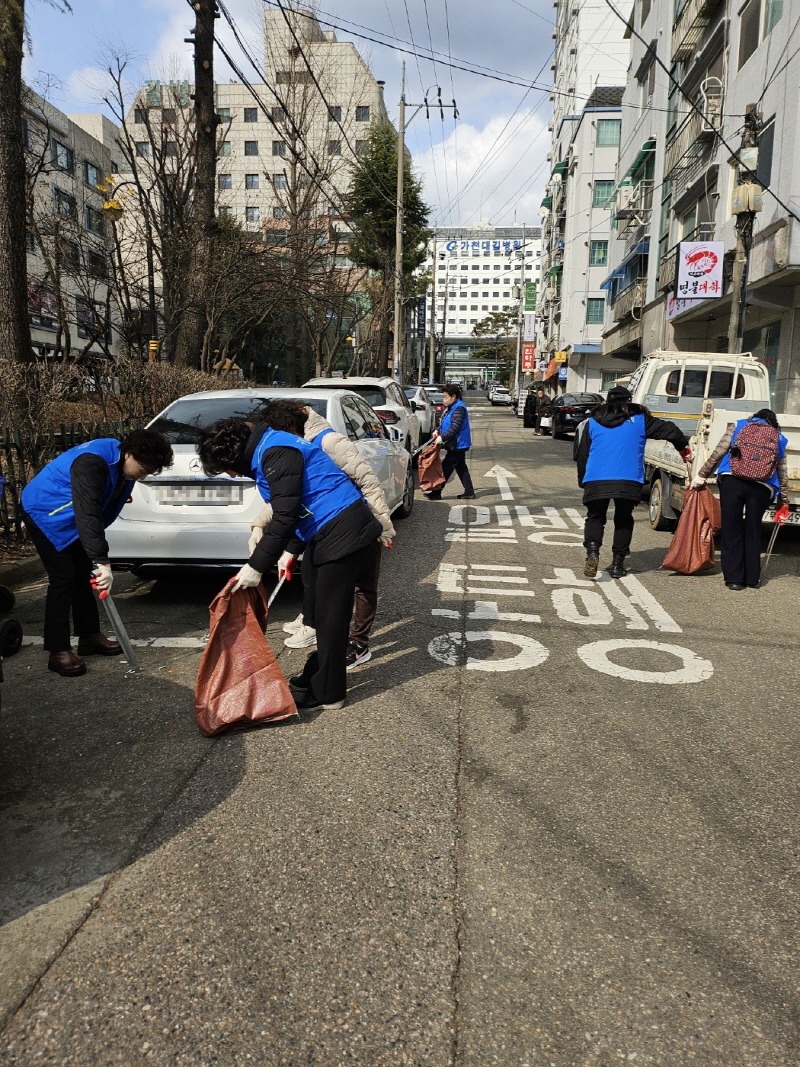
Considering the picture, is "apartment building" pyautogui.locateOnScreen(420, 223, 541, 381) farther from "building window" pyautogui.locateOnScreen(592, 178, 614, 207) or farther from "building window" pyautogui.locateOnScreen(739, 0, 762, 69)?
"building window" pyautogui.locateOnScreen(739, 0, 762, 69)

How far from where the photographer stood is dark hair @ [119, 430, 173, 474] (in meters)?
4.48

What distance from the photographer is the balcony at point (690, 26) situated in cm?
2258

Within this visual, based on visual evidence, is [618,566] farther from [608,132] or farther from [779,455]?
[608,132]

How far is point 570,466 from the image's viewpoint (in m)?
17.3

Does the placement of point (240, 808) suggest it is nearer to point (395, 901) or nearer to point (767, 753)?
point (395, 901)

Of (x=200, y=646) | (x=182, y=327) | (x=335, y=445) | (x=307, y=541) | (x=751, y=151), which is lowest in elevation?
(x=200, y=646)

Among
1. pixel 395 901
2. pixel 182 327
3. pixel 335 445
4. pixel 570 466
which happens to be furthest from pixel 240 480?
pixel 570 466

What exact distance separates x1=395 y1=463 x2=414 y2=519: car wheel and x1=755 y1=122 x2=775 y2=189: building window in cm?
1241

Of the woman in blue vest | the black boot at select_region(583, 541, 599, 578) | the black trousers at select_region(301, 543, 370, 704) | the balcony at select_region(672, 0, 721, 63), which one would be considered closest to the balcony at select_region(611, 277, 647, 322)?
the balcony at select_region(672, 0, 721, 63)

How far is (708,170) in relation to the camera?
22516mm

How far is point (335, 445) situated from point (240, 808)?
188 centimetres

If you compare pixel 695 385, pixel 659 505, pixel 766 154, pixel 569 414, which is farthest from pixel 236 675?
pixel 569 414

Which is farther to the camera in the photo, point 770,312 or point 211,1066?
point 770,312

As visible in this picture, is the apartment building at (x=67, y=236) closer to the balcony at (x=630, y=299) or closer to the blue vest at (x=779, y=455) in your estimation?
the blue vest at (x=779, y=455)
